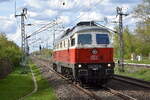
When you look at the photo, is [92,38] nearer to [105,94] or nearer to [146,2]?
[105,94]

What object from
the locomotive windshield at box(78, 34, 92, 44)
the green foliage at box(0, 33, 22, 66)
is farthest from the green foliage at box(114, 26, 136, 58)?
the locomotive windshield at box(78, 34, 92, 44)

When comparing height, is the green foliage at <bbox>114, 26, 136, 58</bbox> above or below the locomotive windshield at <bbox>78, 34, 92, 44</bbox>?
above

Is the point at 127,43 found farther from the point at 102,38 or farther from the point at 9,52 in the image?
the point at 102,38

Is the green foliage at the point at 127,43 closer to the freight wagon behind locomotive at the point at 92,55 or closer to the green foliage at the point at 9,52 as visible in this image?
the green foliage at the point at 9,52

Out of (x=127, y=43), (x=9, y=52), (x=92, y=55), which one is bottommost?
(x=92, y=55)

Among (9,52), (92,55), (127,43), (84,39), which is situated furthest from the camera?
(127,43)

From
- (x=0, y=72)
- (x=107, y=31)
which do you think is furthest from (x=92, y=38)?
(x=0, y=72)

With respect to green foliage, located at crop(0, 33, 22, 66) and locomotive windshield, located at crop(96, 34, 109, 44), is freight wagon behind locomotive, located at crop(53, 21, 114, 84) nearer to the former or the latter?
locomotive windshield, located at crop(96, 34, 109, 44)

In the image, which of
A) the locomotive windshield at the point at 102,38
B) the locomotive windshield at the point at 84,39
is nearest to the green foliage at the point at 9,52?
the locomotive windshield at the point at 84,39

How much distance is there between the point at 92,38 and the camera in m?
25.0

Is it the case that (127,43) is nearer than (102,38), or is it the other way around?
(102,38)

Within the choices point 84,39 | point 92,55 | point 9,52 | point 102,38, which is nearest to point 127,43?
point 9,52

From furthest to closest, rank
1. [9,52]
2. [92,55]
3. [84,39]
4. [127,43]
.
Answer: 1. [127,43]
2. [9,52]
3. [84,39]
4. [92,55]

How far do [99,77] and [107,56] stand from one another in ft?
4.49
